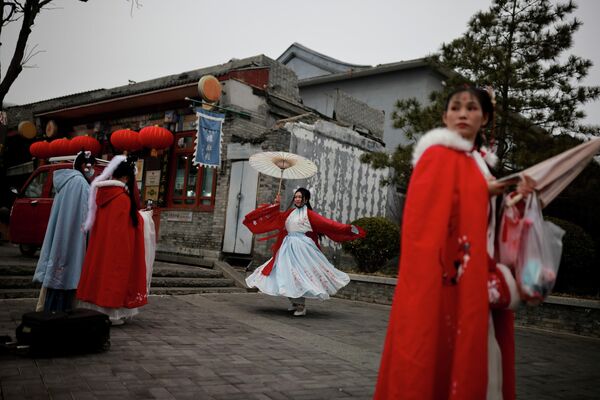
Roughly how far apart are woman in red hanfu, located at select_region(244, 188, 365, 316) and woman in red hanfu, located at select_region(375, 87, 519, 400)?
4809mm

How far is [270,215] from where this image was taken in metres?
7.73

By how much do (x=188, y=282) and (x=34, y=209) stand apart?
12.0ft

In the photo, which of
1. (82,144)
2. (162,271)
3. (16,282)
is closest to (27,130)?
(82,144)

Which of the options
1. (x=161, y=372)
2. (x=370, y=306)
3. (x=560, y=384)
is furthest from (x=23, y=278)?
(x=560, y=384)

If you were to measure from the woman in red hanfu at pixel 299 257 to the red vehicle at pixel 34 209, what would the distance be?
4030 mm

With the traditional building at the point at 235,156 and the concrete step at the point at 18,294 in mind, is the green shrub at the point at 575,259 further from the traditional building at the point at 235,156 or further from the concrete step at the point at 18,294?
the concrete step at the point at 18,294

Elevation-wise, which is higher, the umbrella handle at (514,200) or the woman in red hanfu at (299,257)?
the umbrella handle at (514,200)

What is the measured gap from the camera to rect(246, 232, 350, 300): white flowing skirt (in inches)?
273

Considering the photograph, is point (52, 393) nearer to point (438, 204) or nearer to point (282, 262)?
point (438, 204)

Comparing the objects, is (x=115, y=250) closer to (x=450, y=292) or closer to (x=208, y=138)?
(x=450, y=292)

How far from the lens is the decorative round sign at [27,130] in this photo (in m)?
16.6

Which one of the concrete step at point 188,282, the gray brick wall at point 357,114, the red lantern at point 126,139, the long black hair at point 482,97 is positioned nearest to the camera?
the long black hair at point 482,97

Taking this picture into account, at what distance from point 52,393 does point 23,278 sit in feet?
16.4

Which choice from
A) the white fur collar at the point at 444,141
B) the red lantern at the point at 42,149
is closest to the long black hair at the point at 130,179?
the white fur collar at the point at 444,141
